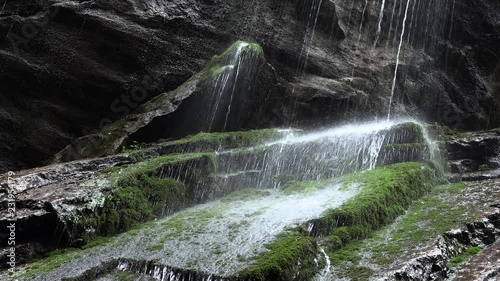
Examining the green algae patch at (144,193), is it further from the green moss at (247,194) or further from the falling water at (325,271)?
the falling water at (325,271)

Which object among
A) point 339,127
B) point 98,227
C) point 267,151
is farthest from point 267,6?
point 98,227

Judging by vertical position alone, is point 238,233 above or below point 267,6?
below

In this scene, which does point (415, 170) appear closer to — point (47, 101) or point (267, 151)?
point (267, 151)

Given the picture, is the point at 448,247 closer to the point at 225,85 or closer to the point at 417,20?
the point at 225,85

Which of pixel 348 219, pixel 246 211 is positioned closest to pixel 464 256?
pixel 348 219

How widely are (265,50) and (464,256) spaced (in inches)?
463

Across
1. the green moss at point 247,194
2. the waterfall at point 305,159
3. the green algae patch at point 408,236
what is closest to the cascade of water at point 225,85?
the waterfall at point 305,159

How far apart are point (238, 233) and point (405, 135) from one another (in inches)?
249

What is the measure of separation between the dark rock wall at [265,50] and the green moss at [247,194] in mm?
4392

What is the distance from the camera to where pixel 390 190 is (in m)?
8.08

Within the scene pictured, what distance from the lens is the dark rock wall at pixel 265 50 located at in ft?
43.7

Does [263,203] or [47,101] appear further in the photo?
[47,101]

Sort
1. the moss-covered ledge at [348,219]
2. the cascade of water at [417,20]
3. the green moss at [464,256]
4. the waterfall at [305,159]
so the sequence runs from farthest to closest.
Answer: the cascade of water at [417,20]
the waterfall at [305,159]
the green moss at [464,256]
the moss-covered ledge at [348,219]

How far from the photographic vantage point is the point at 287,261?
5.26 metres
